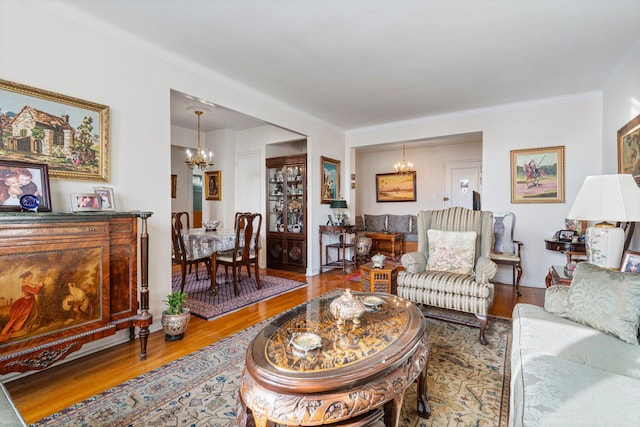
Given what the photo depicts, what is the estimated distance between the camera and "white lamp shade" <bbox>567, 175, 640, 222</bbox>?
1.95 metres

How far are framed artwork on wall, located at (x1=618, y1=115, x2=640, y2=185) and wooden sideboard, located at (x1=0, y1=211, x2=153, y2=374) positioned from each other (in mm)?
4206

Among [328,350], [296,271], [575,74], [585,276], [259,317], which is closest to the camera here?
[328,350]

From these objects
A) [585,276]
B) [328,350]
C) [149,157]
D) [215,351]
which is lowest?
[215,351]

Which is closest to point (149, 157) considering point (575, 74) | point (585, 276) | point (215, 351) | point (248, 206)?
point (215, 351)

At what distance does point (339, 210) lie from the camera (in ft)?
18.4

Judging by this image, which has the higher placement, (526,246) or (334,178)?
(334,178)

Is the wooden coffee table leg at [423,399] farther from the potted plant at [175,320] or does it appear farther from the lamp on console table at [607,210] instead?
the potted plant at [175,320]

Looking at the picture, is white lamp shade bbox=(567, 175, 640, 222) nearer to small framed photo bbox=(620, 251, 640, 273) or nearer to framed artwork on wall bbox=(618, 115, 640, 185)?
small framed photo bbox=(620, 251, 640, 273)

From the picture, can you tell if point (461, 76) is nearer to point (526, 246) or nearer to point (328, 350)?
point (526, 246)

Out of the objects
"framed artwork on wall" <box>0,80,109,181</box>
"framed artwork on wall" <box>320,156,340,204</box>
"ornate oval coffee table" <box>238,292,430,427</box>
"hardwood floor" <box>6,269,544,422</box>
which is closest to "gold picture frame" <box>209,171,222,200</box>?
"framed artwork on wall" <box>320,156,340,204</box>

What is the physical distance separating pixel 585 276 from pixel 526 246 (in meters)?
2.87

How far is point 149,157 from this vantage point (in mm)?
2756

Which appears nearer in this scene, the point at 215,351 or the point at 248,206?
the point at 215,351

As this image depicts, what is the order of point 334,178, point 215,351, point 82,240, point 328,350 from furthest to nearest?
point 334,178 → point 215,351 → point 82,240 → point 328,350
